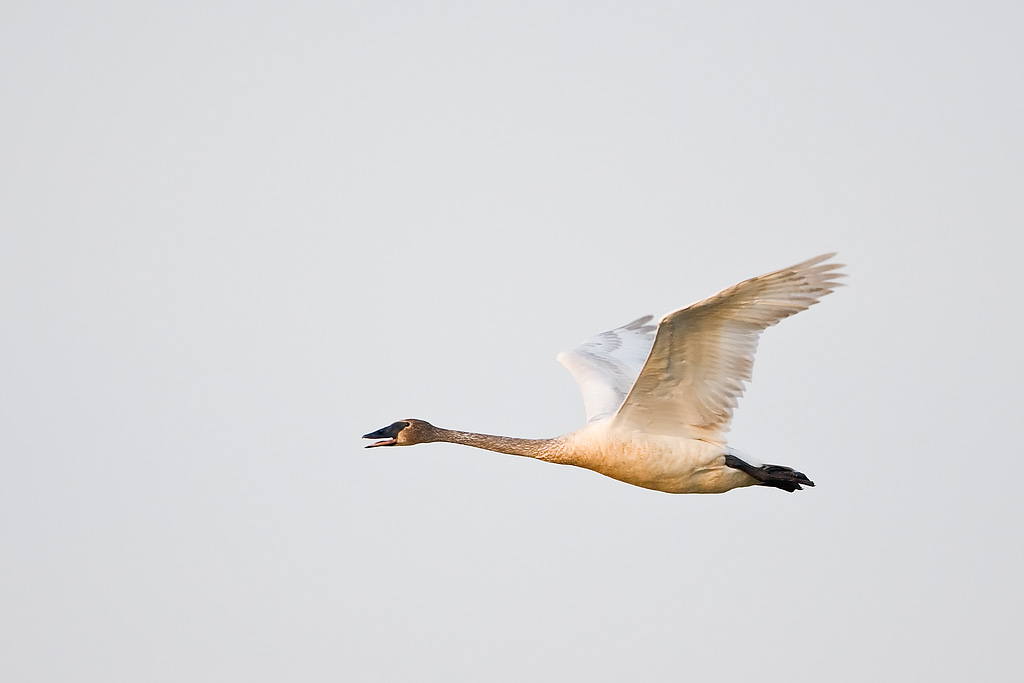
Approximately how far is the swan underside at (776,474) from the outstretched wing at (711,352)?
0.40 meters

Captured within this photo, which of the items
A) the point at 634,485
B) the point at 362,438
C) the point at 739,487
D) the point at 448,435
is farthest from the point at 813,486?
the point at 362,438

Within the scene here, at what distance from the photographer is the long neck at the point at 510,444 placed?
46.6ft

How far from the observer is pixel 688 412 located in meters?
13.3

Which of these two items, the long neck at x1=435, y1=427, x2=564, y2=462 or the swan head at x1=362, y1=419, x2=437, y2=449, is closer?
the long neck at x1=435, y1=427, x2=564, y2=462

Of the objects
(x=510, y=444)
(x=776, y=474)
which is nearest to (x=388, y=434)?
(x=510, y=444)

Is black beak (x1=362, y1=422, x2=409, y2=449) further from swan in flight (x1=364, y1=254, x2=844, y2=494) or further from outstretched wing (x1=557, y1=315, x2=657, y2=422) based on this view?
outstretched wing (x1=557, y1=315, x2=657, y2=422)

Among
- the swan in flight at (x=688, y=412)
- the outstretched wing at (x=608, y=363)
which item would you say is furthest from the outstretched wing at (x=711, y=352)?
the outstretched wing at (x=608, y=363)

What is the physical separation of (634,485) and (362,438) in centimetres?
382

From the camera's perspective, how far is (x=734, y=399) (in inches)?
510

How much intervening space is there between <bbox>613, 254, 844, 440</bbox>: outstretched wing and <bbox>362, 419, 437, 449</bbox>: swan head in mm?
3138

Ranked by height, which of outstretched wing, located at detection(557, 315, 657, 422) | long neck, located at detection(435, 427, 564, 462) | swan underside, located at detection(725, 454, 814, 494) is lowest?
swan underside, located at detection(725, 454, 814, 494)

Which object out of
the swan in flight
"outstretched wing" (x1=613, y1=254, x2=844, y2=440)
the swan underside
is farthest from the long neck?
the swan underside

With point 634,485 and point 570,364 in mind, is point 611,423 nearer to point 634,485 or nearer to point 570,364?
point 634,485

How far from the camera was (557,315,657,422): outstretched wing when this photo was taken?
54.9ft
